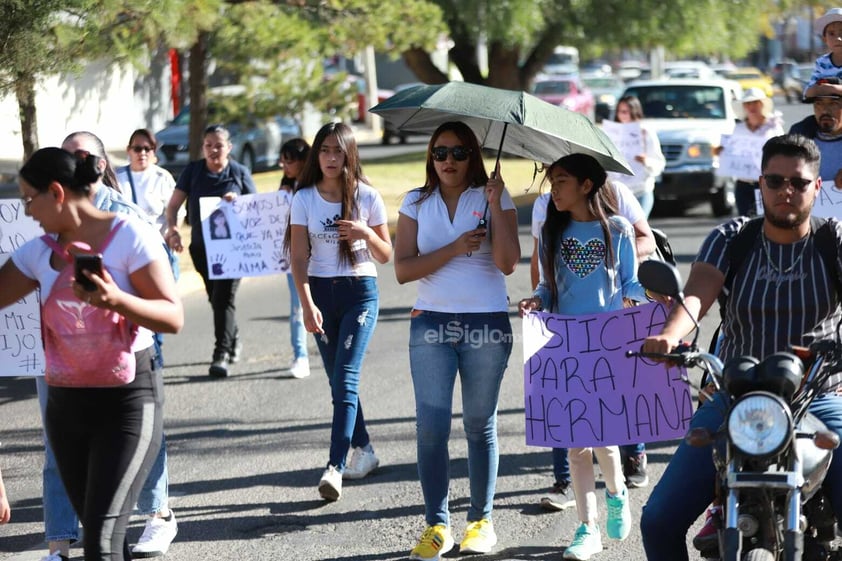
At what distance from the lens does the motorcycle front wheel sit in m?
3.62

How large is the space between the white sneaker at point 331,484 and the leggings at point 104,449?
2254 millimetres

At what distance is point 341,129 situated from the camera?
6.75 metres

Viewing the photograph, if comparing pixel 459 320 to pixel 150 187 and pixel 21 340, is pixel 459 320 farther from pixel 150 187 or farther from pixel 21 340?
pixel 150 187

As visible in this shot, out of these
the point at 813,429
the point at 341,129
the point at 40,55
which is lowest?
the point at 813,429

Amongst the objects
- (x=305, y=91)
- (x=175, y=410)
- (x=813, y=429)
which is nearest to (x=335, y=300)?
(x=175, y=410)

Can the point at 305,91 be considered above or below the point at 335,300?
above

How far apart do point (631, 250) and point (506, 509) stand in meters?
1.62

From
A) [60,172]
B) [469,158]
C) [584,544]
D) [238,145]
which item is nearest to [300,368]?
[469,158]

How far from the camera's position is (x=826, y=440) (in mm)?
3695

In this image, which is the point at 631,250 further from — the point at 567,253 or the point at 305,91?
the point at 305,91

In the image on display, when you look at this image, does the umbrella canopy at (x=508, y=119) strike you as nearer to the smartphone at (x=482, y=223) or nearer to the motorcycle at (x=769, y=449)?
the smartphone at (x=482, y=223)

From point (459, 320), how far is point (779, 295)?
1684 millimetres

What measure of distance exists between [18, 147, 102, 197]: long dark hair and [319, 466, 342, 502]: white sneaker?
2747 mm

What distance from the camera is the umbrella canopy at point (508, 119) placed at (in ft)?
17.7
